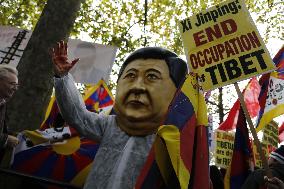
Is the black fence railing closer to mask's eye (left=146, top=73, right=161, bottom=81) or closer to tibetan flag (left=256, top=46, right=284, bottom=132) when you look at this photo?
mask's eye (left=146, top=73, right=161, bottom=81)

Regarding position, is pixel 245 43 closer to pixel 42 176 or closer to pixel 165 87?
pixel 165 87

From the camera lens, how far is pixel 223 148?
17.9 ft

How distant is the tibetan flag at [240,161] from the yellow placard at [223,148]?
1.90 m

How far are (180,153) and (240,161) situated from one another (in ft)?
4.68

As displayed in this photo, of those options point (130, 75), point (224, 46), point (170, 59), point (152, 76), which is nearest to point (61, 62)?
point (130, 75)

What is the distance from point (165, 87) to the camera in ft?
8.32

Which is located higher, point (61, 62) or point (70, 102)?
point (61, 62)

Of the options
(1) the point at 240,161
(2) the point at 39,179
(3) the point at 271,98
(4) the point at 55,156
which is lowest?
(1) the point at 240,161

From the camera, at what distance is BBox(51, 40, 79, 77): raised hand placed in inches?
98.0

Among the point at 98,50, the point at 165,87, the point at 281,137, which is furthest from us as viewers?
the point at 98,50

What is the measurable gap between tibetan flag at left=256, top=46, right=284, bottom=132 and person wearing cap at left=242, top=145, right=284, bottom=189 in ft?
1.32

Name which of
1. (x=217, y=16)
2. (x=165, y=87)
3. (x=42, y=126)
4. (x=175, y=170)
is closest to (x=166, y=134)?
(x=175, y=170)

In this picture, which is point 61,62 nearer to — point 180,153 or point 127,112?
point 127,112

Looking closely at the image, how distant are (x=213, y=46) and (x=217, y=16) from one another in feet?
0.97
